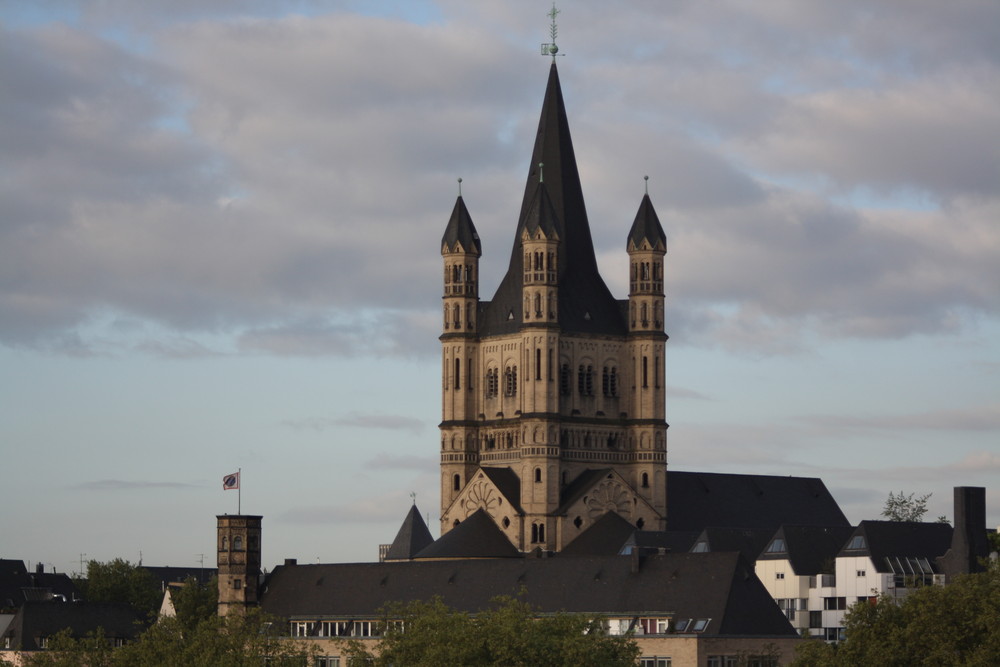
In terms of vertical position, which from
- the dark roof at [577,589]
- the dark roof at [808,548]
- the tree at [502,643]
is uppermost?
the dark roof at [808,548]

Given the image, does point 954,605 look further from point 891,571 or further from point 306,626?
point 306,626

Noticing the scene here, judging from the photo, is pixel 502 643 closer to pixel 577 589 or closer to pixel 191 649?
pixel 191 649

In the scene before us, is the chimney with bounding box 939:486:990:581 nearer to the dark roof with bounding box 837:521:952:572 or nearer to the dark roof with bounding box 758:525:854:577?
the dark roof with bounding box 837:521:952:572

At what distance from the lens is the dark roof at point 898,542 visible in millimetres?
190750

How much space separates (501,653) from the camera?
150 meters

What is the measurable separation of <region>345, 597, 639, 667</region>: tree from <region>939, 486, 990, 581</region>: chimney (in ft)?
121

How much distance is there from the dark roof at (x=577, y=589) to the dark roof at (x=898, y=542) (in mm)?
16302

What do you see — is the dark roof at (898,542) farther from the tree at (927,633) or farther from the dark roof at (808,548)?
the tree at (927,633)

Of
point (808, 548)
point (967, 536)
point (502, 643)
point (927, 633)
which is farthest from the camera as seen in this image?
point (808, 548)

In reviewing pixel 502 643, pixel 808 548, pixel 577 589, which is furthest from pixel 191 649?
pixel 808 548

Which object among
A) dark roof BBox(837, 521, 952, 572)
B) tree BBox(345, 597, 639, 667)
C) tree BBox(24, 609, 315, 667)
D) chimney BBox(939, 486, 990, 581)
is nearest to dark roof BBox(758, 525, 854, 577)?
dark roof BBox(837, 521, 952, 572)

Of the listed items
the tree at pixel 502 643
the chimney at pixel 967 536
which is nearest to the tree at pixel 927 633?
the tree at pixel 502 643

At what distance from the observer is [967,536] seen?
7485 inches

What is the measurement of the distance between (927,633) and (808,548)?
167ft
